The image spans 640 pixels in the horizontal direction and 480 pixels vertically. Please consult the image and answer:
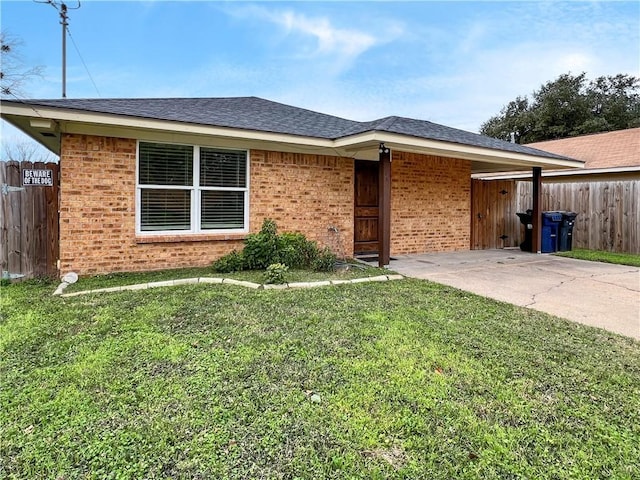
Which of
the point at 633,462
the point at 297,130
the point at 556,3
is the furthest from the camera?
the point at 556,3

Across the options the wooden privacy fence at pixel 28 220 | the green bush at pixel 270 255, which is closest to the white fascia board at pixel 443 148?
the green bush at pixel 270 255

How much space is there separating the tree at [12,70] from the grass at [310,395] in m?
3.74

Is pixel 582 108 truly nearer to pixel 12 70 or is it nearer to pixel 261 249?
pixel 261 249

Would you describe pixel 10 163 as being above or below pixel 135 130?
below

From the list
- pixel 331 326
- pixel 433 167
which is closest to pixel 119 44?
pixel 433 167

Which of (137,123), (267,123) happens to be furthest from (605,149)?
(137,123)

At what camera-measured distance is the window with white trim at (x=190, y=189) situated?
7066 mm

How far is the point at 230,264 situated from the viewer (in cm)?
718

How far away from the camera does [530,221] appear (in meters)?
11.4

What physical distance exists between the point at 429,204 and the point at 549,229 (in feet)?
12.2

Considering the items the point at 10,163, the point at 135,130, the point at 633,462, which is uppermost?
the point at 135,130

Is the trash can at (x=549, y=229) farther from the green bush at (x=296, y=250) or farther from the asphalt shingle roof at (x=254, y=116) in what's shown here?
the green bush at (x=296, y=250)

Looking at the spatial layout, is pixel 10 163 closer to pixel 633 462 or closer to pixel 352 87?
pixel 633 462

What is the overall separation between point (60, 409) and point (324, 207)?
22.2 feet
